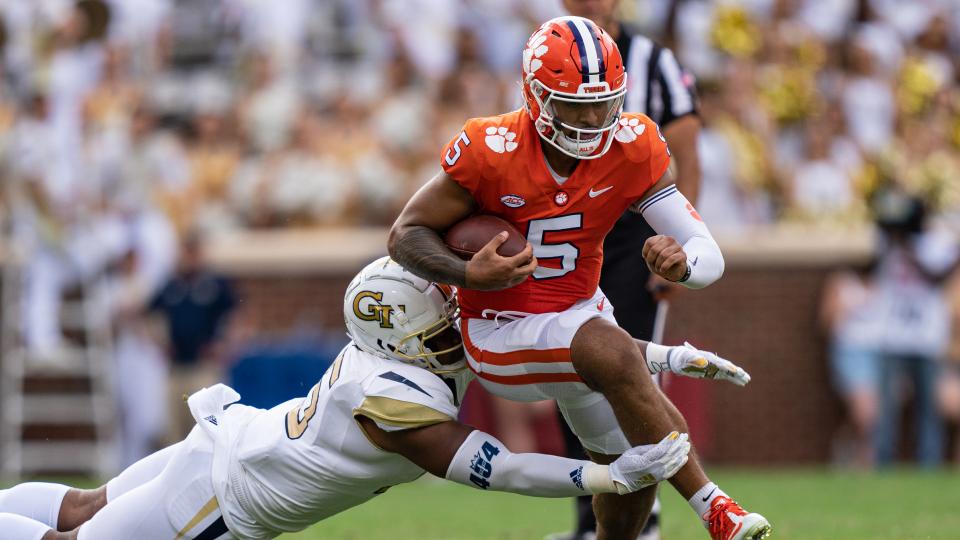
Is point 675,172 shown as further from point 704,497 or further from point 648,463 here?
point 648,463

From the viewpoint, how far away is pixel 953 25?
16.7 m

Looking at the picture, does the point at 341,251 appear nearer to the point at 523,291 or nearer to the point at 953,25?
the point at 953,25

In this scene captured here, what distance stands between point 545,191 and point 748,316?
10235mm

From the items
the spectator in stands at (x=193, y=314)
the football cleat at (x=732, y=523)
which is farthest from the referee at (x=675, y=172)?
the spectator in stands at (x=193, y=314)

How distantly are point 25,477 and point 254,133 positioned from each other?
4.03m

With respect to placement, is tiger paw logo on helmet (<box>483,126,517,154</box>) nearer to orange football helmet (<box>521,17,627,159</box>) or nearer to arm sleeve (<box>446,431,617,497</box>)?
orange football helmet (<box>521,17,627,159</box>)

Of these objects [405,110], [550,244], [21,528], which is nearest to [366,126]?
[405,110]

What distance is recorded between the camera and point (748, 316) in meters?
15.4

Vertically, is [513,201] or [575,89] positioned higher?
[575,89]

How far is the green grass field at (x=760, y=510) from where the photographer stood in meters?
8.63

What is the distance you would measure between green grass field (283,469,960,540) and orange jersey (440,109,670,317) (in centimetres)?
298

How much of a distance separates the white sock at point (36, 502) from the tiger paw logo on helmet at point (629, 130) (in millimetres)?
2643

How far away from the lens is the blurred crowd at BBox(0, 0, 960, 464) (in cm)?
1463

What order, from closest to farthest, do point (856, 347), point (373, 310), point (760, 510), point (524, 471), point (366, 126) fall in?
point (524, 471)
point (373, 310)
point (760, 510)
point (856, 347)
point (366, 126)
